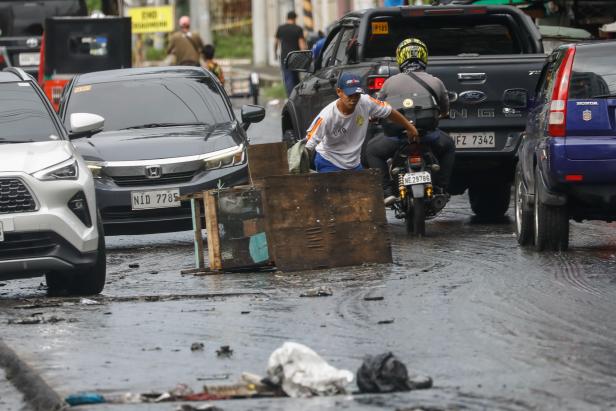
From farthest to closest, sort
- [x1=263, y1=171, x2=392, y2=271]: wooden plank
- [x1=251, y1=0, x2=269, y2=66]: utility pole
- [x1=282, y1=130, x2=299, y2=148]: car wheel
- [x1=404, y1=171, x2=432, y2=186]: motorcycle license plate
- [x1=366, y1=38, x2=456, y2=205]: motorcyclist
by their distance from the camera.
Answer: [x1=251, y1=0, x2=269, y2=66]: utility pole, [x1=282, y1=130, x2=299, y2=148]: car wheel, [x1=366, y1=38, x2=456, y2=205]: motorcyclist, [x1=404, y1=171, x2=432, y2=186]: motorcycle license plate, [x1=263, y1=171, x2=392, y2=271]: wooden plank

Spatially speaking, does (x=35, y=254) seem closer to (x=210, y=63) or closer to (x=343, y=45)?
(x=343, y=45)

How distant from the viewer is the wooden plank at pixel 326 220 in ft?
42.4

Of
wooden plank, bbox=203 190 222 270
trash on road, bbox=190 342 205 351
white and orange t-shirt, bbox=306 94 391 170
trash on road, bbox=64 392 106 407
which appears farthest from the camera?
white and orange t-shirt, bbox=306 94 391 170

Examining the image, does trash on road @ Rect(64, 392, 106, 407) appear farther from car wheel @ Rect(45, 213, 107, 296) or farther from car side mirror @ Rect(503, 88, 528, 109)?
car side mirror @ Rect(503, 88, 528, 109)

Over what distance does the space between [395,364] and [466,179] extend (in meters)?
9.36

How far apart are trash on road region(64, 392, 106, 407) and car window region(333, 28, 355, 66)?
32.0ft

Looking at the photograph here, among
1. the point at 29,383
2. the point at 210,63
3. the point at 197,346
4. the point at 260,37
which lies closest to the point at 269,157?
the point at 197,346

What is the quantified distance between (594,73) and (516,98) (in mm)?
1508

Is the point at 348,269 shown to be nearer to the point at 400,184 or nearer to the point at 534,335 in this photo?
the point at 400,184

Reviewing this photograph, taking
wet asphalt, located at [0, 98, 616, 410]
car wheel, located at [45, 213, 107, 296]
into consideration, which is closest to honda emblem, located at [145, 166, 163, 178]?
wet asphalt, located at [0, 98, 616, 410]

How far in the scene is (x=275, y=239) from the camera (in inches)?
509

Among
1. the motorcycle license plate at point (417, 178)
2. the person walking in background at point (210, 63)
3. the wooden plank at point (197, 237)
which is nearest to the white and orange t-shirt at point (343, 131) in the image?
the motorcycle license plate at point (417, 178)

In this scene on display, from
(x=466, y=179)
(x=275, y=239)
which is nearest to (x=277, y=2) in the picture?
(x=466, y=179)

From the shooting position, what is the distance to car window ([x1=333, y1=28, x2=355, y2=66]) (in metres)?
17.4
